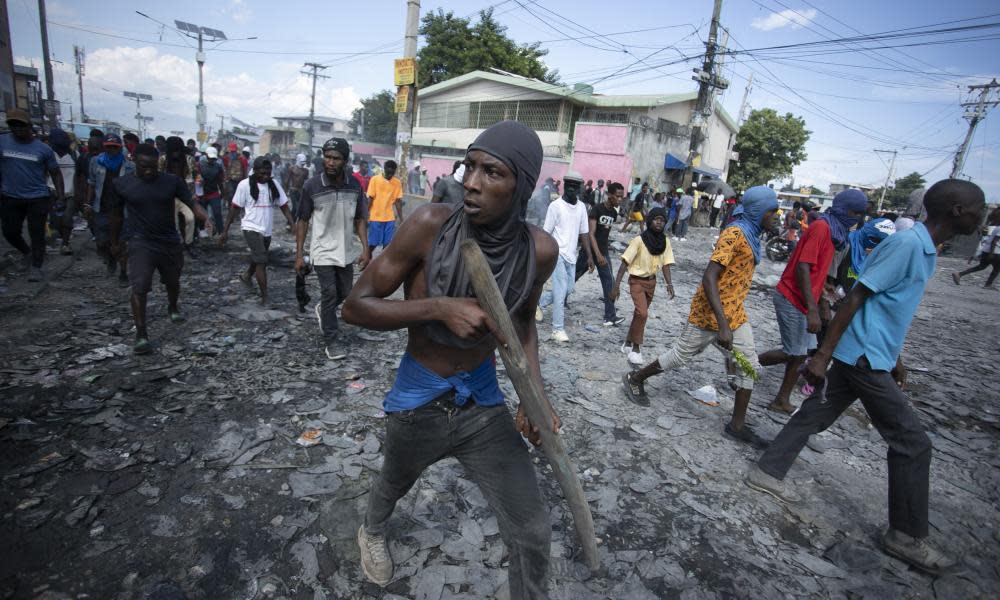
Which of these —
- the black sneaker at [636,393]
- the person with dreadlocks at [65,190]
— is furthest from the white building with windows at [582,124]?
the black sneaker at [636,393]

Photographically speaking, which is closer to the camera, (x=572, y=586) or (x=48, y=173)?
(x=572, y=586)

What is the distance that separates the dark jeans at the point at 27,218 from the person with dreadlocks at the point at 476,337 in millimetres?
7214

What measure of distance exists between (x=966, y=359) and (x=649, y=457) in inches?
266

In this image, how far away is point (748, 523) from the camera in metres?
2.99

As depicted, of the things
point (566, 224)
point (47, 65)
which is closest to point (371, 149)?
point (47, 65)

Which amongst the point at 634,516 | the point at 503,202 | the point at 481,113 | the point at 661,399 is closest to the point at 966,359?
the point at 661,399

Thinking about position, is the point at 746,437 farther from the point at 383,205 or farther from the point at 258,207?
the point at 258,207

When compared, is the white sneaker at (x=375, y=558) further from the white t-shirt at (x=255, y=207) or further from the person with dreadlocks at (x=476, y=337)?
the white t-shirt at (x=255, y=207)

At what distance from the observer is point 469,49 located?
34.2m

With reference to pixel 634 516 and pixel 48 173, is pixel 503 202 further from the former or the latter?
pixel 48 173

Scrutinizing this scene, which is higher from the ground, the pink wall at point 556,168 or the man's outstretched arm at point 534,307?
the pink wall at point 556,168

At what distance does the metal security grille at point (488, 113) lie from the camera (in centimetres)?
2552

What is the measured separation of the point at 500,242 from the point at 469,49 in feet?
122

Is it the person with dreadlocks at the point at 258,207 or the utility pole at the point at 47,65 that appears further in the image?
the utility pole at the point at 47,65
